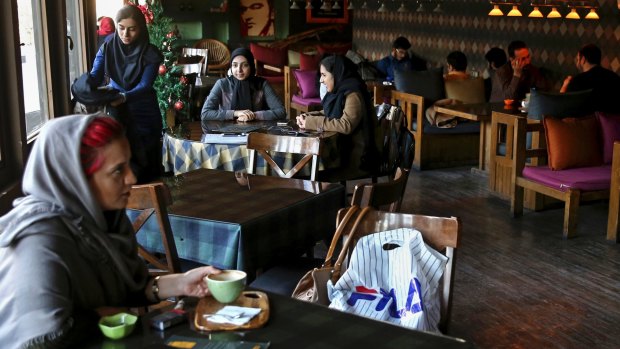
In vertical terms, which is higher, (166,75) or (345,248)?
(166,75)

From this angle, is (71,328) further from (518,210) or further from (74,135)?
(518,210)

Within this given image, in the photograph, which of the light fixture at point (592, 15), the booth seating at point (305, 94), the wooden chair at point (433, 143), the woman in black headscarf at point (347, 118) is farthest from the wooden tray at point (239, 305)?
the booth seating at point (305, 94)

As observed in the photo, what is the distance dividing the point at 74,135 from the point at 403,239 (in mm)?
1197

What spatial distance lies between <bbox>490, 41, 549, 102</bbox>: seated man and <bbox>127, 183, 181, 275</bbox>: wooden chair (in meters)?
5.83

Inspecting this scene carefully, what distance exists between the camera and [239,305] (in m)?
1.98

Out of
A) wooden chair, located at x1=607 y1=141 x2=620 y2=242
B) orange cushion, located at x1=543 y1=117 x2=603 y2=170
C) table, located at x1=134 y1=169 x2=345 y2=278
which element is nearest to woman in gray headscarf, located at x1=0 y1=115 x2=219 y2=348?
table, located at x1=134 y1=169 x2=345 y2=278

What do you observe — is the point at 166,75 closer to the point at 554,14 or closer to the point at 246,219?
the point at 554,14

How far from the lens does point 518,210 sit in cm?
612

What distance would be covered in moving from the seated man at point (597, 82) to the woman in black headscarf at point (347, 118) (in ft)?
7.48

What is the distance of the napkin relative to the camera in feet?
6.17

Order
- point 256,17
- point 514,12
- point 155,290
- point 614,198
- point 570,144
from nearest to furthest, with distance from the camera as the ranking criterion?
point 155,290 < point 614,198 < point 570,144 < point 514,12 < point 256,17

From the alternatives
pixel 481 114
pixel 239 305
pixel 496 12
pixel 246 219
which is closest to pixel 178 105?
pixel 481 114

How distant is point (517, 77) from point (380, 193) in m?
5.51

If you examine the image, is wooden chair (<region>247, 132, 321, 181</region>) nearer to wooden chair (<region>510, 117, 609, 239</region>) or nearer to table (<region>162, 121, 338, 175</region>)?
table (<region>162, 121, 338, 175</region>)
